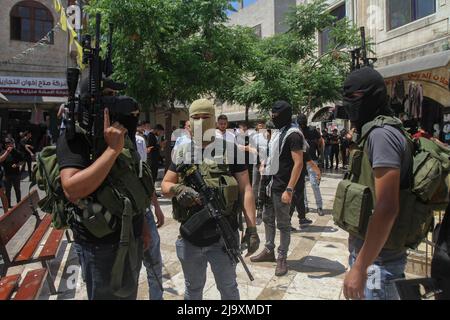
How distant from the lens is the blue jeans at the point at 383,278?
1.86 meters

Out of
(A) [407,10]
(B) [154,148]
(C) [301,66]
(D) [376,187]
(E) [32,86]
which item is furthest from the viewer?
(E) [32,86]

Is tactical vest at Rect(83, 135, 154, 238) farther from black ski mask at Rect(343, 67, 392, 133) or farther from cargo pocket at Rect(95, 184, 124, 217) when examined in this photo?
black ski mask at Rect(343, 67, 392, 133)

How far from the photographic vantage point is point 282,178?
4191 mm

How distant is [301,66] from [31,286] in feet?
38.8

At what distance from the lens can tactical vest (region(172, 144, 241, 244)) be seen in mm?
2416

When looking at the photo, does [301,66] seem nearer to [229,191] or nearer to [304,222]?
[304,222]

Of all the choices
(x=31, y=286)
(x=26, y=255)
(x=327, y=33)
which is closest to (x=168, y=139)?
(x=26, y=255)

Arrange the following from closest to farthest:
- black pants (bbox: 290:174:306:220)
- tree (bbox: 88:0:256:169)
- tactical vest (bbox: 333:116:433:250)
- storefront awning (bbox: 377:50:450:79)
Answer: tactical vest (bbox: 333:116:433:250)
black pants (bbox: 290:174:306:220)
tree (bbox: 88:0:256:169)
storefront awning (bbox: 377:50:450:79)

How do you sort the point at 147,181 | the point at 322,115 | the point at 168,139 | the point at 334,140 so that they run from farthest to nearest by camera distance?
the point at 322,115, the point at 334,140, the point at 168,139, the point at 147,181

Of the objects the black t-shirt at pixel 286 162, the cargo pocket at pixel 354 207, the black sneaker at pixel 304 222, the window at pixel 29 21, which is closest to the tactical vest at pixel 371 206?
the cargo pocket at pixel 354 207

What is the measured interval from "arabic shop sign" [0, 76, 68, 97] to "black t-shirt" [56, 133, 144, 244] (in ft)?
60.7

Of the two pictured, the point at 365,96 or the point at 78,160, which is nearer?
the point at 78,160

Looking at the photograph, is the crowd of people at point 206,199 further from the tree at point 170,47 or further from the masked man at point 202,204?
the tree at point 170,47

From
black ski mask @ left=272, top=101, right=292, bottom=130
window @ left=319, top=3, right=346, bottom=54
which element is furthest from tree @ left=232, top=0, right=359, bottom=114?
black ski mask @ left=272, top=101, right=292, bottom=130
